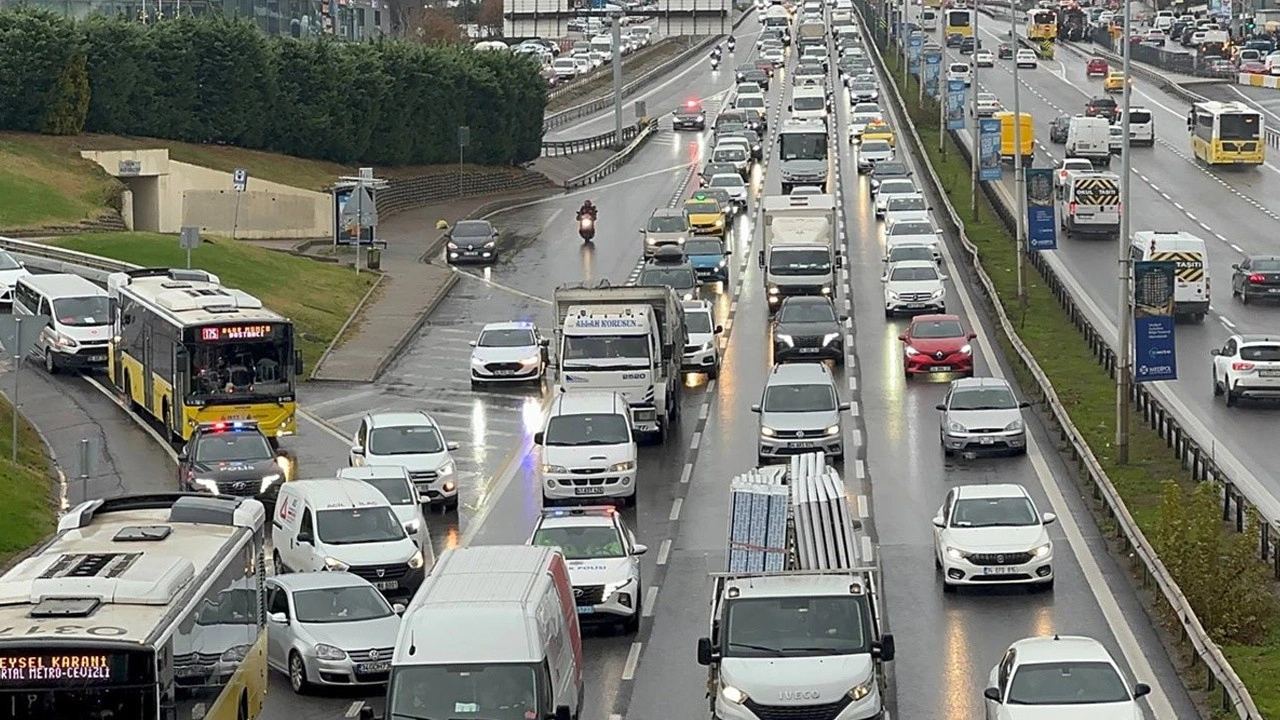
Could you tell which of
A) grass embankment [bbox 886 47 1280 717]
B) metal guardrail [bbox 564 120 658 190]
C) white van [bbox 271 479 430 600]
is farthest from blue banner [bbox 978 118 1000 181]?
white van [bbox 271 479 430 600]

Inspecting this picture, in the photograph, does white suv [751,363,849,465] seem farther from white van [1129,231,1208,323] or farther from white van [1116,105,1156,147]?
white van [1116,105,1156,147]

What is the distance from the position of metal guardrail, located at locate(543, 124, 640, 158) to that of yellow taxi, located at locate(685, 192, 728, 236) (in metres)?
34.5

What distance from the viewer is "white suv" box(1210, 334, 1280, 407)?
45812 millimetres

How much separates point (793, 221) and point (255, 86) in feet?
104

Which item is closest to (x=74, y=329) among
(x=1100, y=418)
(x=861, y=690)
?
(x=1100, y=418)

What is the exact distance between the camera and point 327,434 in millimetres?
46844

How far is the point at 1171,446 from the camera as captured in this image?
4203 cm

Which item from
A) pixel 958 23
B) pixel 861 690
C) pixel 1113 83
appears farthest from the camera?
pixel 958 23

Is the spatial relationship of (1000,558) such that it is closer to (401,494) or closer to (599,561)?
(599,561)

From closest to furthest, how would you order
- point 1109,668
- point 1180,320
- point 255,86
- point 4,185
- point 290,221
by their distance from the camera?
point 1109,668, point 1180,320, point 4,185, point 290,221, point 255,86

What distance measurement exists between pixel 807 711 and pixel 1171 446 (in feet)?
66.9

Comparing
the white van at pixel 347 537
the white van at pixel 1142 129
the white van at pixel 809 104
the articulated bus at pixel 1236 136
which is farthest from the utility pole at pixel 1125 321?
the white van at pixel 809 104

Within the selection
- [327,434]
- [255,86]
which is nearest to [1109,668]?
[327,434]

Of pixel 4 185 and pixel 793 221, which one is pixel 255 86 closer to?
pixel 4 185
